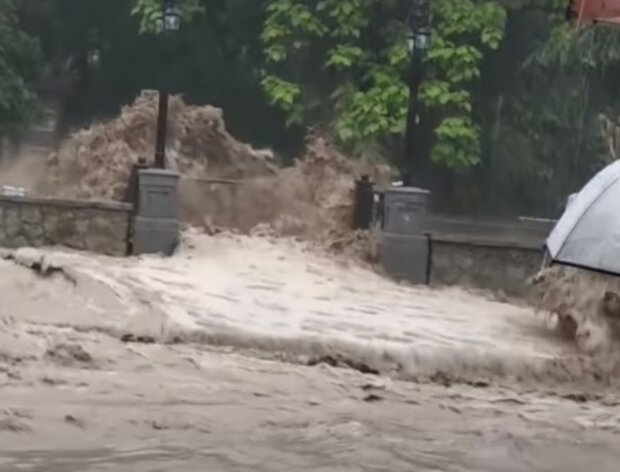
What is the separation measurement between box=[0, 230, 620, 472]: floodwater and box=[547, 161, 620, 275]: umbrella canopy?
1.37 meters

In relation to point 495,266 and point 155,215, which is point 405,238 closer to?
point 495,266

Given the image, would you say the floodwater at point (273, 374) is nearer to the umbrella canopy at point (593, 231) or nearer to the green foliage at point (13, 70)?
the umbrella canopy at point (593, 231)

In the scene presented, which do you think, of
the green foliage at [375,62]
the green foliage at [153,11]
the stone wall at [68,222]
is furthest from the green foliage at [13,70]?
the stone wall at [68,222]

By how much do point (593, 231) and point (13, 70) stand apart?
21.2 metres

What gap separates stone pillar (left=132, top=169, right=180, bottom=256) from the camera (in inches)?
716

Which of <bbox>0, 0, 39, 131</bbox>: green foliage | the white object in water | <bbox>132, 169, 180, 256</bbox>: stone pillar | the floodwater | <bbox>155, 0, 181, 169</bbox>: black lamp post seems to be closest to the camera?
the floodwater

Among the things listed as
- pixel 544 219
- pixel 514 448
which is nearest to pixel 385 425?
pixel 514 448

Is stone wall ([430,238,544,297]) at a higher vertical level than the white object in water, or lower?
lower

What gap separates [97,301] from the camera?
1462 centimetres

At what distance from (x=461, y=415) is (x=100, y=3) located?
27.1 m

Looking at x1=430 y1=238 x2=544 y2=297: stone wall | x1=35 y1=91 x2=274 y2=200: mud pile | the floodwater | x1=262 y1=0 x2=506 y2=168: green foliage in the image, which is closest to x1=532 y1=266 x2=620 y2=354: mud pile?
the floodwater

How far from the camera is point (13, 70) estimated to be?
29672 mm

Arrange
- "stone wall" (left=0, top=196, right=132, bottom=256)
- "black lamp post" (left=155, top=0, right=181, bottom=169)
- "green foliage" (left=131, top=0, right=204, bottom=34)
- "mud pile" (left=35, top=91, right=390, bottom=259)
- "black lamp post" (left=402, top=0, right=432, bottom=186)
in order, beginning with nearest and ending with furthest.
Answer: "stone wall" (left=0, top=196, right=132, bottom=256), "black lamp post" (left=155, top=0, right=181, bottom=169), "black lamp post" (left=402, top=0, right=432, bottom=186), "mud pile" (left=35, top=91, right=390, bottom=259), "green foliage" (left=131, top=0, right=204, bottom=34)

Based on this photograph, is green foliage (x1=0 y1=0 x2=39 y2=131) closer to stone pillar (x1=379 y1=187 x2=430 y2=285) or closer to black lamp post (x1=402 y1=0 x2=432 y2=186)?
black lamp post (x1=402 y1=0 x2=432 y2=186)
